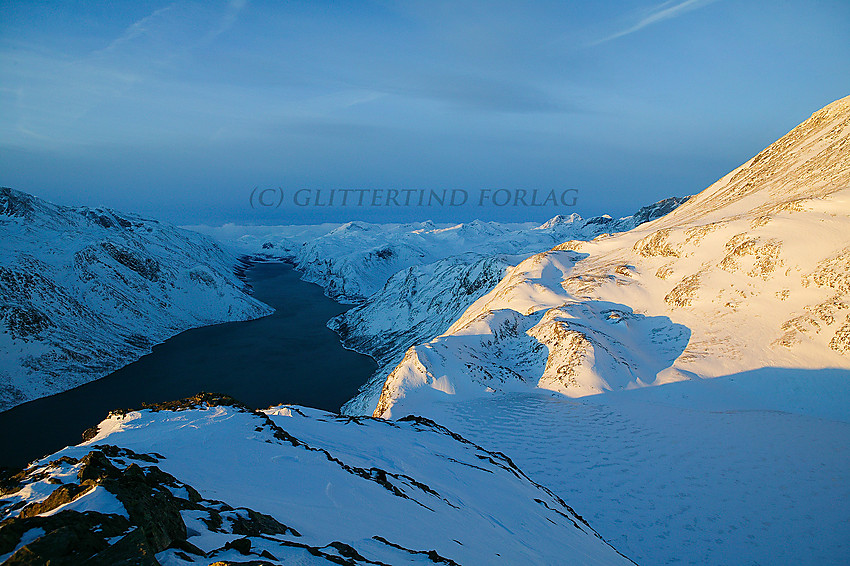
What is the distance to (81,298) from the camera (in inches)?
4144

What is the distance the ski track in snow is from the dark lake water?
55256mm

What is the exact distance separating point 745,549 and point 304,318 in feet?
469

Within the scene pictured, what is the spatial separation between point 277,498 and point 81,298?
133 m

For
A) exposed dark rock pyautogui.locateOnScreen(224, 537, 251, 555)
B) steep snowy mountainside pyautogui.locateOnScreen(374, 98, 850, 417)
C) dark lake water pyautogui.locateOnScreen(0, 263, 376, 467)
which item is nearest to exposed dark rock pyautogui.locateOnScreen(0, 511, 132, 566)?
exposed dark rock pyautogui.locateOnScreen(224, 537, 251, 555)

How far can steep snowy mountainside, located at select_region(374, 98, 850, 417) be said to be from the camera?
32.7 metres

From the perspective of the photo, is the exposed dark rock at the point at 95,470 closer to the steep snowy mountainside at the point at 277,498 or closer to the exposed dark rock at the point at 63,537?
the steep snowy mountainside at the point at 277,498

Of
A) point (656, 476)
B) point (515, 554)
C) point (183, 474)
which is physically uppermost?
point (183, 474)

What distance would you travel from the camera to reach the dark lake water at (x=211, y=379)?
65.3 m

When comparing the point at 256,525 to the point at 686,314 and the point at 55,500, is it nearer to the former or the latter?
the point at 55,500

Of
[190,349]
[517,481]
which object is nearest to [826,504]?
[517,481]

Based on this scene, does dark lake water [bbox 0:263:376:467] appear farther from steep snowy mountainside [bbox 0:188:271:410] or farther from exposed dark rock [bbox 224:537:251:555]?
exposed dark rock [bbox 224:537:251:555]

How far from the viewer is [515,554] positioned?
11461 millimetres

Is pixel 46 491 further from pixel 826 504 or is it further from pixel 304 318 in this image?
pixel 304 318

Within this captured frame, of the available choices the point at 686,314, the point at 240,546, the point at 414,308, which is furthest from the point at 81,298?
the point at 686,314
